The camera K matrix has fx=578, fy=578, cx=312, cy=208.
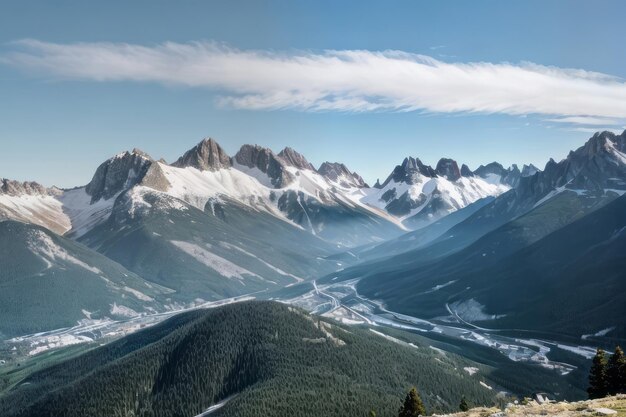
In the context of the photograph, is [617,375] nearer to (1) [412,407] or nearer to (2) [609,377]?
Result: (2) [609,377]

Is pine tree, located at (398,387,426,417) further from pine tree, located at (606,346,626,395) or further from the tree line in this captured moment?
pine tree, located at (606,346,626,395)

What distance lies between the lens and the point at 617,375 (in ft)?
421

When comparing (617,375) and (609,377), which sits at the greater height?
(617,375)

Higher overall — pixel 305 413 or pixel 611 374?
pixel 611 374

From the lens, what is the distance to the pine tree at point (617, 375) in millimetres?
127250

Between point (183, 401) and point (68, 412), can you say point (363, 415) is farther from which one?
point (68, 412)

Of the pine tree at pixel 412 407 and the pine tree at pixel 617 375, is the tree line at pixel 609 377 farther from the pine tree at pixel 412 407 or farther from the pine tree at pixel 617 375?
the pine tree at pixel 412 407

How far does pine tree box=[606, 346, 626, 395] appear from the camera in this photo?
127250mm

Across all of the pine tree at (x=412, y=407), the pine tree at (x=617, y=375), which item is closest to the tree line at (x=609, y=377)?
the pine tree at (x=617, y=375)

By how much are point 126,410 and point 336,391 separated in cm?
7192

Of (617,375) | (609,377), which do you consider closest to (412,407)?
(609,377)

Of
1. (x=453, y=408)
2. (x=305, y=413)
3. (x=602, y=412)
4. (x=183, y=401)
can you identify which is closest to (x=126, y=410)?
(x=183, y=401)

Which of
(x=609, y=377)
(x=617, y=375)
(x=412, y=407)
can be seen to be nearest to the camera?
(x=412, y=407)

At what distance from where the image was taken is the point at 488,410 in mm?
84625
